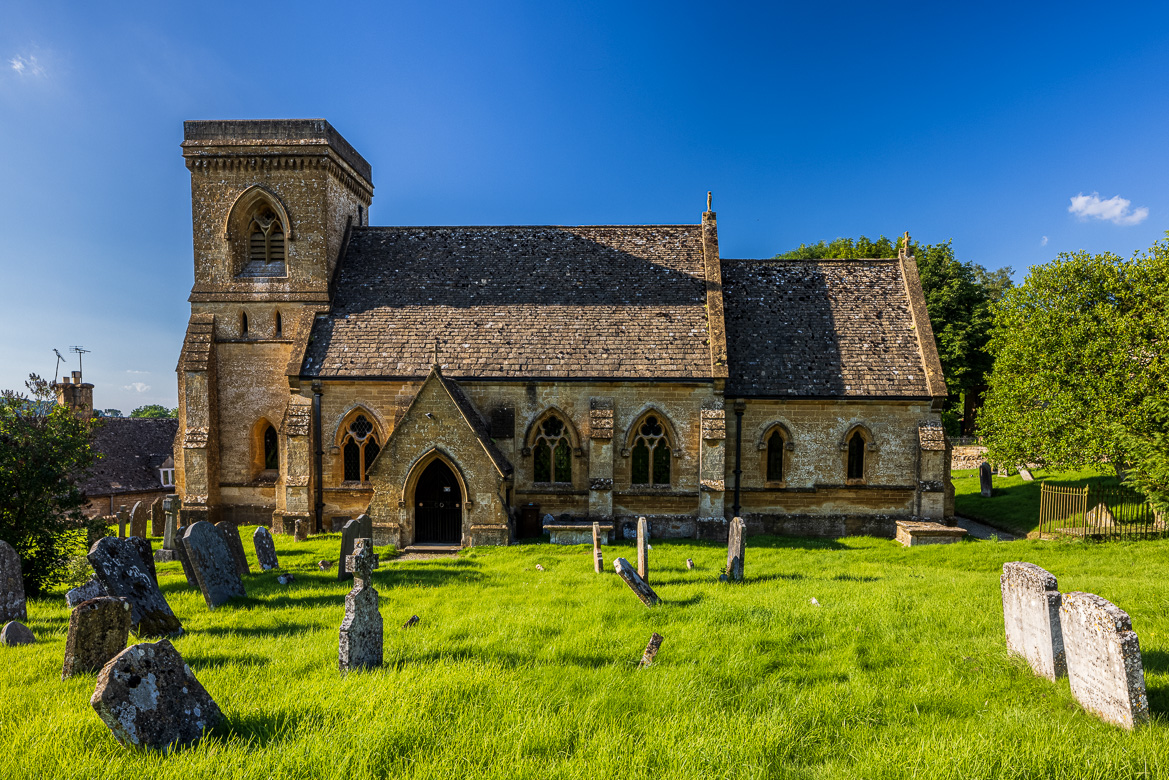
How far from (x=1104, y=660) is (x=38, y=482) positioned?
17.9 m

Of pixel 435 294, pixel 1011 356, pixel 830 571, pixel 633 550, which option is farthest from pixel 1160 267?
pixel 435 294

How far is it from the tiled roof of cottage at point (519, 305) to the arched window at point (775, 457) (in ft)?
12.5

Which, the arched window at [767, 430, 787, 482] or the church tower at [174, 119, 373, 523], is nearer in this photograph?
the arched window at [767, 430, 787, 482]

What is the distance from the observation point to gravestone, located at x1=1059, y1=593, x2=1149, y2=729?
5.60 m

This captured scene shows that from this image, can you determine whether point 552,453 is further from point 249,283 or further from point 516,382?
point 249,283

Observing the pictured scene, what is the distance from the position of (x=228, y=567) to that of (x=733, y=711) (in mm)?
9994

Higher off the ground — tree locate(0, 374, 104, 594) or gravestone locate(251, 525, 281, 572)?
tree locate(0, 374, 104, 594)

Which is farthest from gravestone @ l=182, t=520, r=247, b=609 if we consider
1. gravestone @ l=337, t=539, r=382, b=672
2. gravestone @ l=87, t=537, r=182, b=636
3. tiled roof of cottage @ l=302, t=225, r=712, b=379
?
tiled roof of cottage @ l=302, t=225, r=712, b=379

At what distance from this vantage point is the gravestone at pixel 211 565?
34.2 ft

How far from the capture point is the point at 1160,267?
727 inches

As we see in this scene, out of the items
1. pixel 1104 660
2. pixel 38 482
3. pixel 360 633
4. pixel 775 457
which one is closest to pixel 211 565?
pixel 38 482

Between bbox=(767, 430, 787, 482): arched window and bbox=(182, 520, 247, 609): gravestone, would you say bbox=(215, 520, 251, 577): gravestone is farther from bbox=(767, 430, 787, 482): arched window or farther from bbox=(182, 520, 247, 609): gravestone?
bbox=(767, 430, 787, 482): arched window

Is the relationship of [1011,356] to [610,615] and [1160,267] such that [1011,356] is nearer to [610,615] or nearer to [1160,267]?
[1160,267]

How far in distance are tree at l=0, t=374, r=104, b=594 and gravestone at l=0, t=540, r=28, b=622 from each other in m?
2.35
